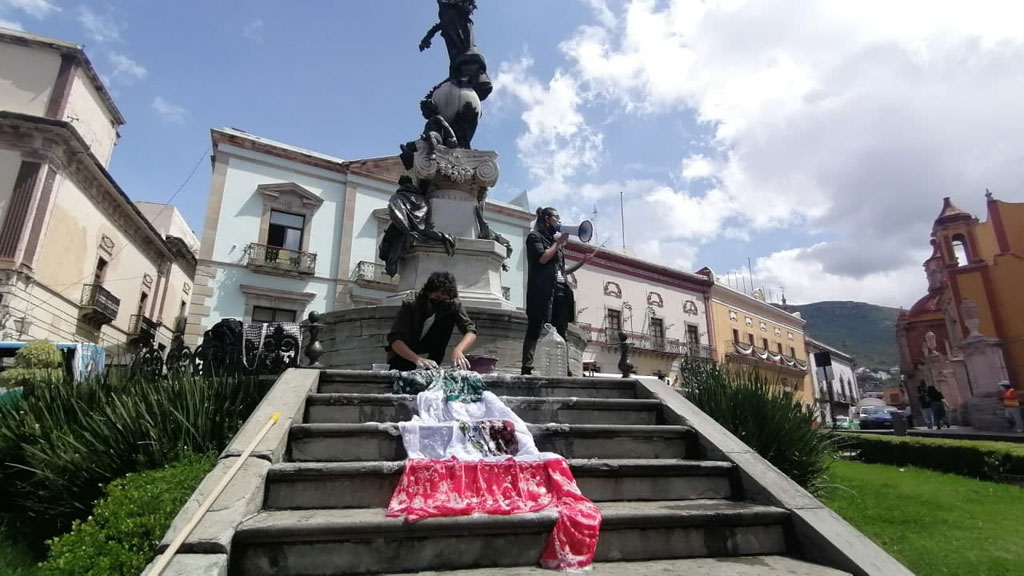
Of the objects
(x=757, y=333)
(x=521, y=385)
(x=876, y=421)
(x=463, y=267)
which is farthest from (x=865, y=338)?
(x=521, y=385)

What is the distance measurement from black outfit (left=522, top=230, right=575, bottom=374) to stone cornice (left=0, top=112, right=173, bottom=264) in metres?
Result: 19.5

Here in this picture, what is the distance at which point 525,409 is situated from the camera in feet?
14.0

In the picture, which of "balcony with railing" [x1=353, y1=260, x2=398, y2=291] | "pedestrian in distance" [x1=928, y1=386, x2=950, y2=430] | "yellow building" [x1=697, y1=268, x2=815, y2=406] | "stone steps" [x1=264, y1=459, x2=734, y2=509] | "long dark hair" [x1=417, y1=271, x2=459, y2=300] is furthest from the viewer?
"yellow building" [x1=697, y1=268, x2=815, y2=406]

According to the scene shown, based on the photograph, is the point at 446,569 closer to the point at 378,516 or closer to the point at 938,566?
the point at 378,516

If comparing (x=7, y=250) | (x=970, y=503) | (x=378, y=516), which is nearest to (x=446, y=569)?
(x=378, y=516)

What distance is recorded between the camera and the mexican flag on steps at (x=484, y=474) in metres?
2.68

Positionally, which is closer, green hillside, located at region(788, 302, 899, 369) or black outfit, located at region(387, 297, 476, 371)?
black outfit, located at region(387, 297, 476, 371)

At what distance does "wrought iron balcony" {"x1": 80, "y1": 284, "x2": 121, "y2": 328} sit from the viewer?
64.2 feet

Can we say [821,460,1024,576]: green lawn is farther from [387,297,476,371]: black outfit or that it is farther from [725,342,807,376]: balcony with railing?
[725,342,807,376]: balcony with railing

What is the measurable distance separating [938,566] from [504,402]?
304cm

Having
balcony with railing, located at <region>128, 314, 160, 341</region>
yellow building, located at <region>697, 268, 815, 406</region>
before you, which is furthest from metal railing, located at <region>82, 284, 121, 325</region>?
yellow building, located at <region>697, 268, 815, 406</region>

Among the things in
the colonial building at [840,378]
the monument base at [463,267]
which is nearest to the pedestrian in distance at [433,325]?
the monument base at [463,267]

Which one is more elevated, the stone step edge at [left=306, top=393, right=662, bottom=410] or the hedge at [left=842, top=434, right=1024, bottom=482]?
the stone step edge at [left=306, top=393, right=662, bottom=410]

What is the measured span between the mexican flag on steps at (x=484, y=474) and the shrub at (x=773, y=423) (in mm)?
2355
